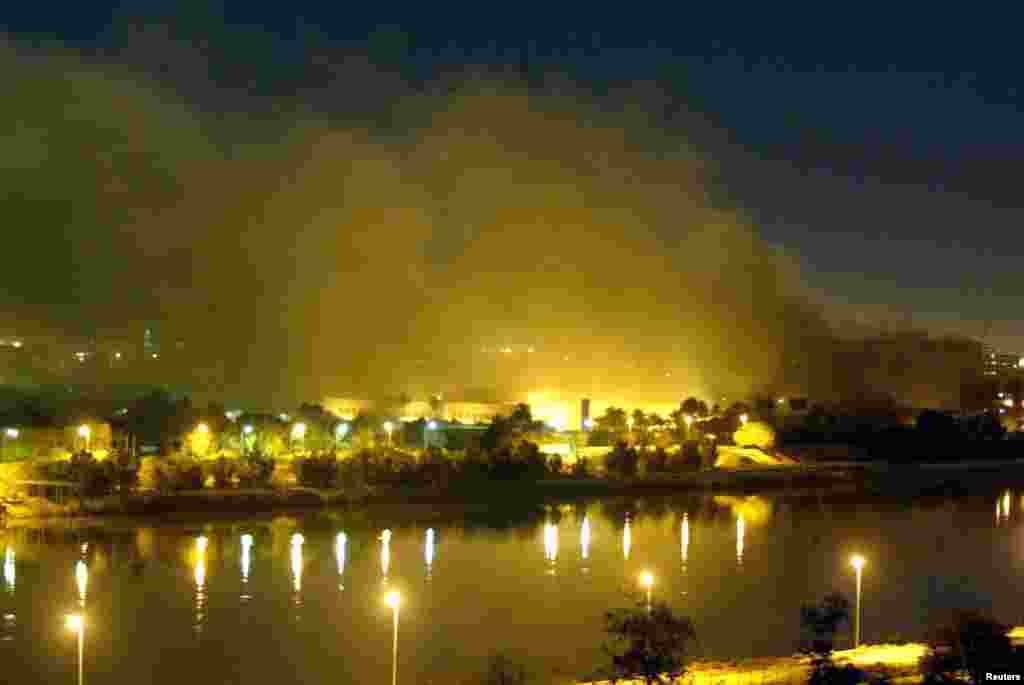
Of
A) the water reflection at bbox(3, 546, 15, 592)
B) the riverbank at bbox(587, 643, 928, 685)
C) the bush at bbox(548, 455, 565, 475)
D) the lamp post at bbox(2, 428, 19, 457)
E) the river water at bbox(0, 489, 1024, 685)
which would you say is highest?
the lamp post at bbox(2, 428, 19, 457)

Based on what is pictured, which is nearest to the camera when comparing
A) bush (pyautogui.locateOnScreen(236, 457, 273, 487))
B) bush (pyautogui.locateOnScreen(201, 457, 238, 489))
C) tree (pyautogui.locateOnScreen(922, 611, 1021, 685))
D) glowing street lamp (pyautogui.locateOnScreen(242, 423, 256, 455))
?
tree (pyautogui.locateOnScreen(922, 611, 1021, 685))

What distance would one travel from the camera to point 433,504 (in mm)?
14312

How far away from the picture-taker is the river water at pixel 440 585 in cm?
705

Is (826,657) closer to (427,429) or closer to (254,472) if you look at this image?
(254,472)

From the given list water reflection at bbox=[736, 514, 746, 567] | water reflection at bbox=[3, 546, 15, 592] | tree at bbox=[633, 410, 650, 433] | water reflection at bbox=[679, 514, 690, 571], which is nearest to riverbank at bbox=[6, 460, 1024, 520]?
water reflection at bbox=[3, 546, 15, 592]

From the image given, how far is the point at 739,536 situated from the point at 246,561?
5.61 m

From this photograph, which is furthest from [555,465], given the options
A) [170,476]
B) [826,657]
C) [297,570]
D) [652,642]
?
[652,642]

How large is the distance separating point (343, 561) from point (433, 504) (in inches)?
158

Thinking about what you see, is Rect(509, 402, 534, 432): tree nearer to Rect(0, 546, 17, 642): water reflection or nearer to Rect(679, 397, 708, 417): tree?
Rect(679, 397, 708, 417): tree

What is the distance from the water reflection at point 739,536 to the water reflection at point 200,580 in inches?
197

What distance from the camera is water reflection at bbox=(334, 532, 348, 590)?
940cm

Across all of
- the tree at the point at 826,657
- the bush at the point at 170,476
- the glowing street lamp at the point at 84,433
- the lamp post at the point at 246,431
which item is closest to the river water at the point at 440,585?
the bush at the point at 170,476

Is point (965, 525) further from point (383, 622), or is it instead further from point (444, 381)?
point (444, 381)

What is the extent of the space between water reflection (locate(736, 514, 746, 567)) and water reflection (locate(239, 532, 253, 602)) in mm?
4645
